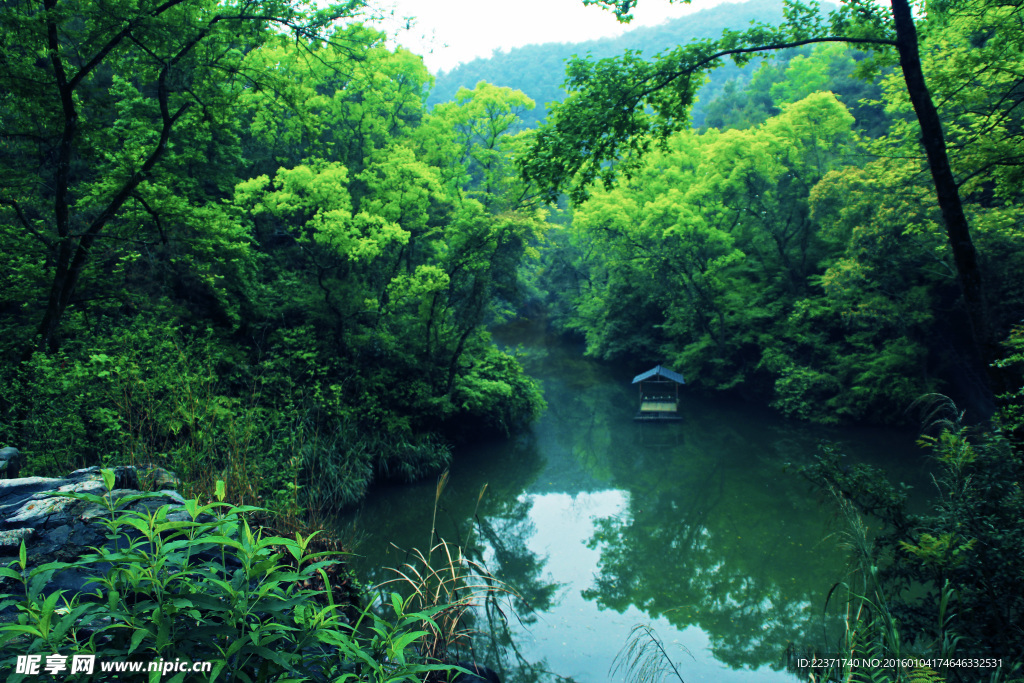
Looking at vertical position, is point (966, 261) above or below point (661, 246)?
below

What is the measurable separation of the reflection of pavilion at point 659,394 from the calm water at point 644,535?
0.46 metres

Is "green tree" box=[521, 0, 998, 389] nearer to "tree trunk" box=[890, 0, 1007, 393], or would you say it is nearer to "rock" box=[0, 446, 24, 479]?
"tree trunk" box=[890, 0, 1007, 393]

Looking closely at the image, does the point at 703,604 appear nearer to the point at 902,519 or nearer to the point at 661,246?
the point at 902,519

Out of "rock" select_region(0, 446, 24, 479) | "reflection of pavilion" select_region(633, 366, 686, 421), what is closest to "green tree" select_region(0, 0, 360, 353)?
"rock" select_region(0, 446, 24, 479)

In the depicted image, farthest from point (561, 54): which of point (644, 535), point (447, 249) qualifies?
point (644, 535)

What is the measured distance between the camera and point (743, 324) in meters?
16.8

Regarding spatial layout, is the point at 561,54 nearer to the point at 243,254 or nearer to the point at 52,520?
the point at 243,254

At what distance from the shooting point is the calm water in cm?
587

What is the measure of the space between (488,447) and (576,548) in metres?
5.29

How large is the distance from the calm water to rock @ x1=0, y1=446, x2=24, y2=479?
8.88 feet

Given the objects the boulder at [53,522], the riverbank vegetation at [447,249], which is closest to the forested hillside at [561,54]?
the riverbank vegetation at [447,249]

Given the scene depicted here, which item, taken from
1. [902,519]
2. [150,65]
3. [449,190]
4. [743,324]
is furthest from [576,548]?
[743,324]

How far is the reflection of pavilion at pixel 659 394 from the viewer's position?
50.4ft

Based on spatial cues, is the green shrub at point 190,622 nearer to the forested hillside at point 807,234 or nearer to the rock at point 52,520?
the rock at point 52,520
